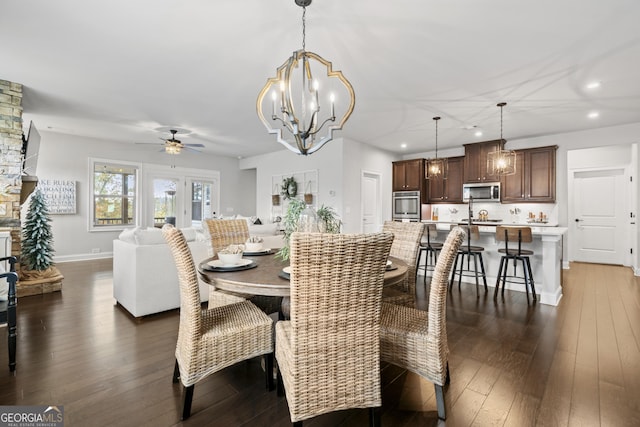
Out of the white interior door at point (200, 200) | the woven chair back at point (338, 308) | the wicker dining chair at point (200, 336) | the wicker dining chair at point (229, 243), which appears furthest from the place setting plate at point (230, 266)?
the white interior door at point (200, 200)

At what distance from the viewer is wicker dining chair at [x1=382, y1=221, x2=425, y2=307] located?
2348 mm

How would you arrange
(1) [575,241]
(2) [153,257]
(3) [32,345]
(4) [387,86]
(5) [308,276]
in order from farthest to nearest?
(1) [575,241] < (4) [387,86] < (2) [153,257] < (3) [32,345] < (5) [308,276]

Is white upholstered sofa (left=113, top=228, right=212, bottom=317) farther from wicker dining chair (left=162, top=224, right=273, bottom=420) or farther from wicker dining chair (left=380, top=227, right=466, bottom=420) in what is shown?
wicker dining chair (left=380, top=227, right=466, bottom=420)

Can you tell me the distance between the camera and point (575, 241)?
6.67 meters

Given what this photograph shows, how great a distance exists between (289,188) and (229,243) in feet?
14.7

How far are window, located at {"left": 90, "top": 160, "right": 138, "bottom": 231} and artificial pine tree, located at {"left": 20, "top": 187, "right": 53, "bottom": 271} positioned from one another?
2.42 m

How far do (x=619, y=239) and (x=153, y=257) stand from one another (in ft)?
27.9

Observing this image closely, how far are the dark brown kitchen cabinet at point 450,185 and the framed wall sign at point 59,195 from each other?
8.00m

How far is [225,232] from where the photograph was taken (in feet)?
9.50

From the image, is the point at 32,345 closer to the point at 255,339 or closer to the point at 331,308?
the point at 255,339

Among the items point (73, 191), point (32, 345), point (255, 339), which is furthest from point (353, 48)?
point (73, 191)

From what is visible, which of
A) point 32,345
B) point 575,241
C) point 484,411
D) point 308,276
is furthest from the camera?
point 575,241

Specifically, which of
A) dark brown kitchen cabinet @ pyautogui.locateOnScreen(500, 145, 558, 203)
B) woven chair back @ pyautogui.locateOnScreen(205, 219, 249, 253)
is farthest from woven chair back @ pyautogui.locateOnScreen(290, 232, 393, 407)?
dark brown kitchen cabinet @ pyautogui.locateOnScreen(500, 145, 558, 203)

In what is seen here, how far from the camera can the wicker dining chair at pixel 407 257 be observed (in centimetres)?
235
